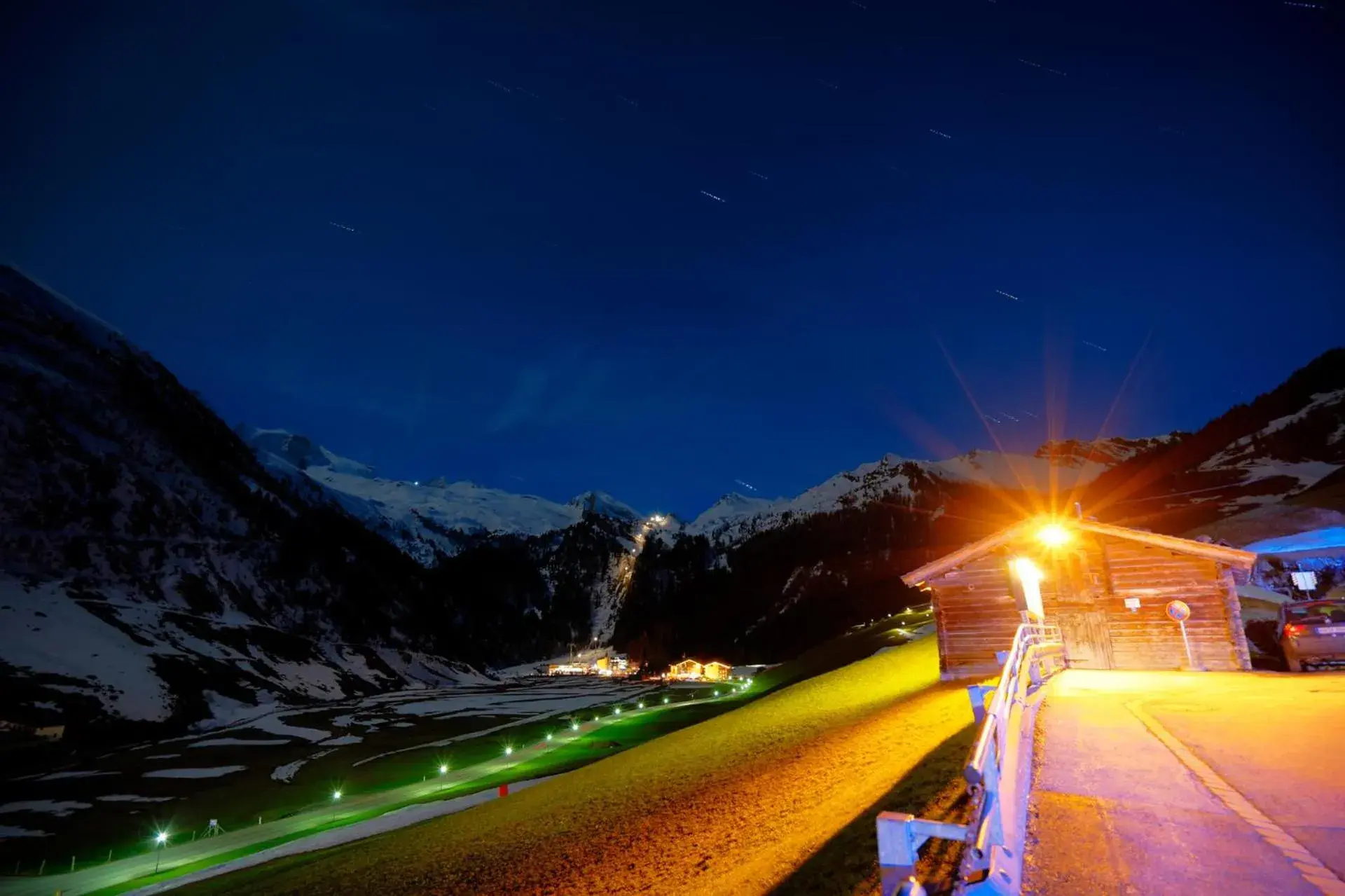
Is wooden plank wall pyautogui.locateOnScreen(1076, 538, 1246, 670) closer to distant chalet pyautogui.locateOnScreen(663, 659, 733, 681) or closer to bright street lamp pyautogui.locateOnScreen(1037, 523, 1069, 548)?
bright street lamp pyautogui.locateOnScreen(1037, 523, 1069, 548)

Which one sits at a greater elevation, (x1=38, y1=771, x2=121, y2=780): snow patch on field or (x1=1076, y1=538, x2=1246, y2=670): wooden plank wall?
(x1=1076, y1=538, x2=1246, y2=670): wooden plank wall

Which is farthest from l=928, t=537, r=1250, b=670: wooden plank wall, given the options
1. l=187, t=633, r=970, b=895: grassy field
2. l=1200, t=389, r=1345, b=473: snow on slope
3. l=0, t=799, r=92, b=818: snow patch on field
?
l=1200, t=389, r=1345, b=473: snow on slope

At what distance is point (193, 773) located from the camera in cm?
5316

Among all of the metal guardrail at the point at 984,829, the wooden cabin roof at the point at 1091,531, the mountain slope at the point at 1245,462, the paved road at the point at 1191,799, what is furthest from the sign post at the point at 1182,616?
the mountain slope at the point at 1245,462

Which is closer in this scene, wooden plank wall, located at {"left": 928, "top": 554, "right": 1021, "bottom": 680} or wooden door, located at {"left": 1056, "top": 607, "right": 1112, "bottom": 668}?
wooden door, located at {"left": 1056, "top": 607, "right": 1112, "bottom": 668}

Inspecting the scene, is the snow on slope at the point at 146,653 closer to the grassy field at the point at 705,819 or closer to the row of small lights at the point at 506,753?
the row of small lights at the point at 506,753

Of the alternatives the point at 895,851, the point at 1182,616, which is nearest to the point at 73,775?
the point at 895,851

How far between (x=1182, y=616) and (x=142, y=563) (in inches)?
5557

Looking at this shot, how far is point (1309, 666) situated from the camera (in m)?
18.4

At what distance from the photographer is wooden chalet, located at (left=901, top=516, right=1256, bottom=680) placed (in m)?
21.1

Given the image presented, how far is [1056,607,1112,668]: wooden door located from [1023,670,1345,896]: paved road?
9.77 metres

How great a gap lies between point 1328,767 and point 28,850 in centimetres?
5602

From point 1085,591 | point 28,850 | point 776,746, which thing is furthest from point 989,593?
point 28,850

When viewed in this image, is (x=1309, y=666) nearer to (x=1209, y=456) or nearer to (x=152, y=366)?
(x=1209, y=456)
